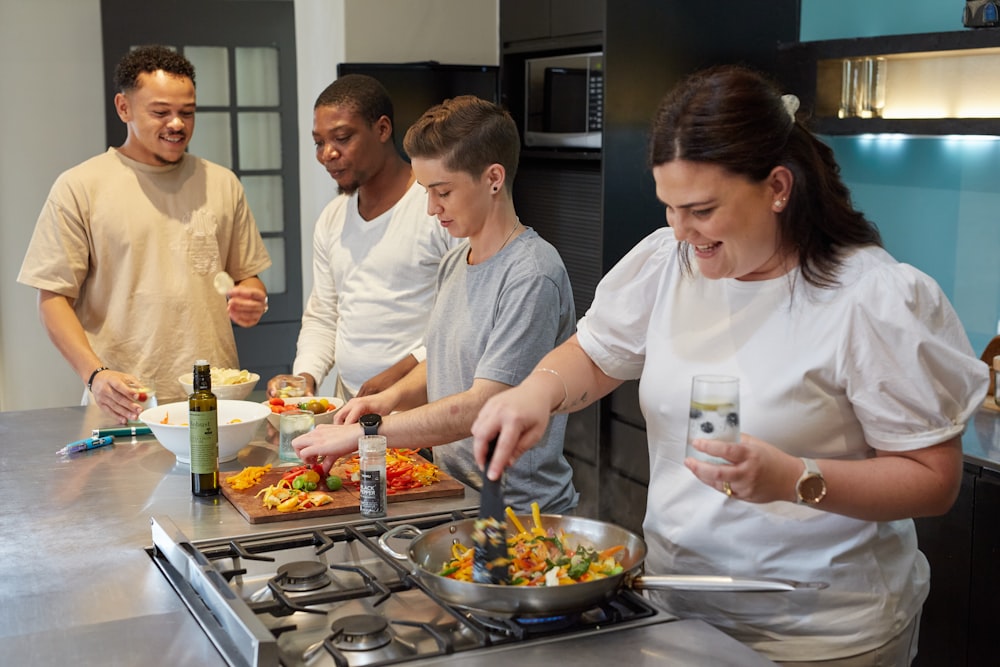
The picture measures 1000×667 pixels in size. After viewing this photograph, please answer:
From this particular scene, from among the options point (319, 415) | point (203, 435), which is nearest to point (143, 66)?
point (319, 415)

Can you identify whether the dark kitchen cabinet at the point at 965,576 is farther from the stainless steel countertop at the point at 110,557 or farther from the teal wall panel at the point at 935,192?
the stainless steel countertop at the point at 110,557

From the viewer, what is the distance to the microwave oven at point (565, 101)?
410 cm

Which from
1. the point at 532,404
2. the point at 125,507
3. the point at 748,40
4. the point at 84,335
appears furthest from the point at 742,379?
the point at 748,40

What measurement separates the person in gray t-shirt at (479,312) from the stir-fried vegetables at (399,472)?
0.05 meters

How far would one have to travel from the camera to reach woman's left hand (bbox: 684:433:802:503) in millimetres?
1395

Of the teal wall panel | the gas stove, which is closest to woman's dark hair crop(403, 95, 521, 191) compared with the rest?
the gas stove

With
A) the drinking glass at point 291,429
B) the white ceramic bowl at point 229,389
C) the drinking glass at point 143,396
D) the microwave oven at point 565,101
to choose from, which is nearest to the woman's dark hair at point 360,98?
the white ceramic bowl at point 229,389

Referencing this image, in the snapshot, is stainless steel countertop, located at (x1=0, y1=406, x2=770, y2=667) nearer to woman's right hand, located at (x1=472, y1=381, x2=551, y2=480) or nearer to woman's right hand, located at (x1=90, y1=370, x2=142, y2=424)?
woman's right hand, located at (x1=90, y1=370, x2=142, y2=424)

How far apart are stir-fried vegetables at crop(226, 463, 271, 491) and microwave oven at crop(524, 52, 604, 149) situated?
2.31 meters

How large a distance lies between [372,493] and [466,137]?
80 centimetres

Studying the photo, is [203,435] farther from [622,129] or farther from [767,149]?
[622,129]

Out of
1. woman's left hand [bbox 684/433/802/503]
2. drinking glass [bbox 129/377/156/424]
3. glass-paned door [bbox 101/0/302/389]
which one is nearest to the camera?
woman's left hand [bbox 684/433/802/503]

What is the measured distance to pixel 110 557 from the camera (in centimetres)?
184

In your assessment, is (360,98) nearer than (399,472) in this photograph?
No
